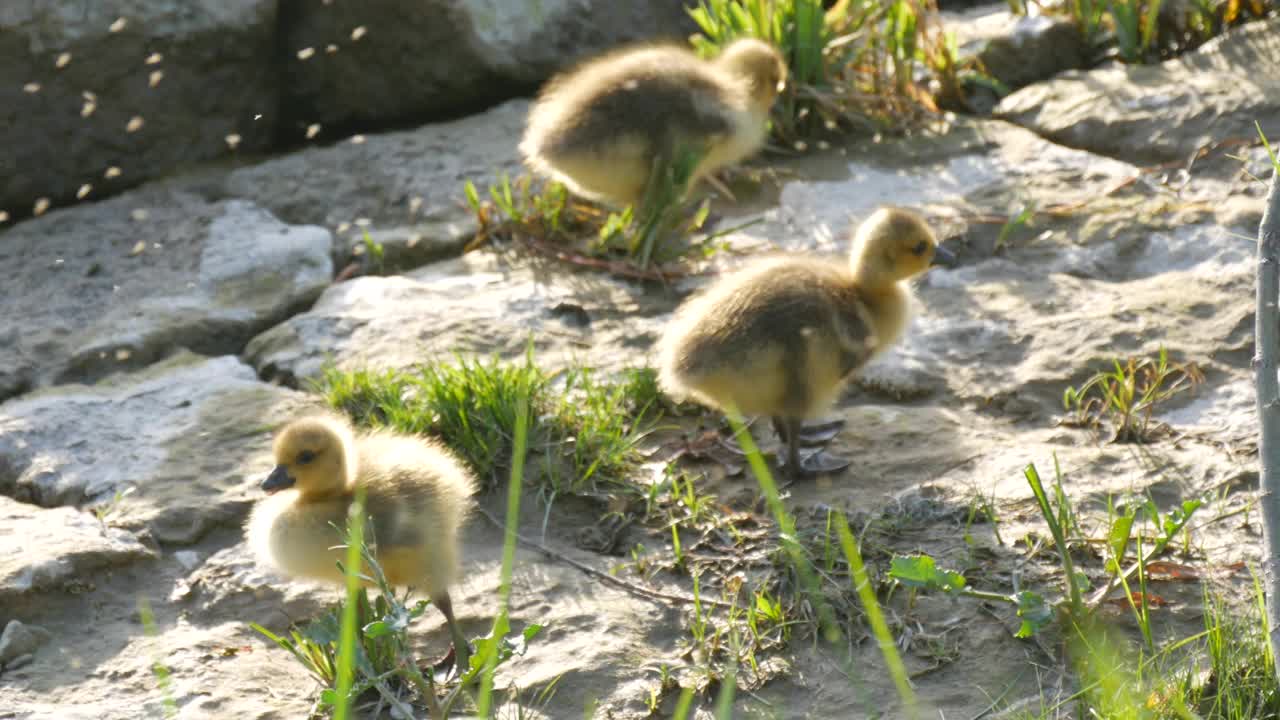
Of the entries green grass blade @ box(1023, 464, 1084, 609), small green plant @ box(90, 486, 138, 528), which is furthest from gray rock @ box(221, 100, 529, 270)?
green grass blade @ box(1023, 464, 1084, 609)

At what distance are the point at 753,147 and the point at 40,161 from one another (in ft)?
9.99

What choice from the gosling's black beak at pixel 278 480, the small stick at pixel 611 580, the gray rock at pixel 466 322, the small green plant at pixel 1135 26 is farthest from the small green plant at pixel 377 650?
the small green plant at pixel 1135 26

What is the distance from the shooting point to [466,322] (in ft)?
17.1

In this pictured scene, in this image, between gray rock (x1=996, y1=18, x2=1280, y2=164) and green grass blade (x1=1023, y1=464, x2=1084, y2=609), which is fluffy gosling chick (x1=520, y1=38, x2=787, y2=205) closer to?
gray rock (x1=996, y1=18, x2=1280, y2=164)

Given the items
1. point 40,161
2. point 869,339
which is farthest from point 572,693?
point 40,161

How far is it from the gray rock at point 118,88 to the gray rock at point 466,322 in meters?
1.59

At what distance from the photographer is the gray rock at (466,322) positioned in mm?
5035

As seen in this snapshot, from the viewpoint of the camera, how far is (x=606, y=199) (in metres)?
5.83

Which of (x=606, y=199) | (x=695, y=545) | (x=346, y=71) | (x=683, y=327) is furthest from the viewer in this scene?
(x=346, y=71)

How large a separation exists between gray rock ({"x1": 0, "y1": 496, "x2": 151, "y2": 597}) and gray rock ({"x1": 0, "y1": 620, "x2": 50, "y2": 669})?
1 cm

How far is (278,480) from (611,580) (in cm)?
91

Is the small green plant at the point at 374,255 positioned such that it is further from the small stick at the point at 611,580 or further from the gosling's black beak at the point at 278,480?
the gosling's black beak at the point at 278,480

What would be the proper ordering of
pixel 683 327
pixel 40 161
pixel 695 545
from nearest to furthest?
pixel 695 545 < pixel 683 327 < pixel 40 161

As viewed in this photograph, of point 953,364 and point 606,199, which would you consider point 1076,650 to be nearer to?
point 953,364
